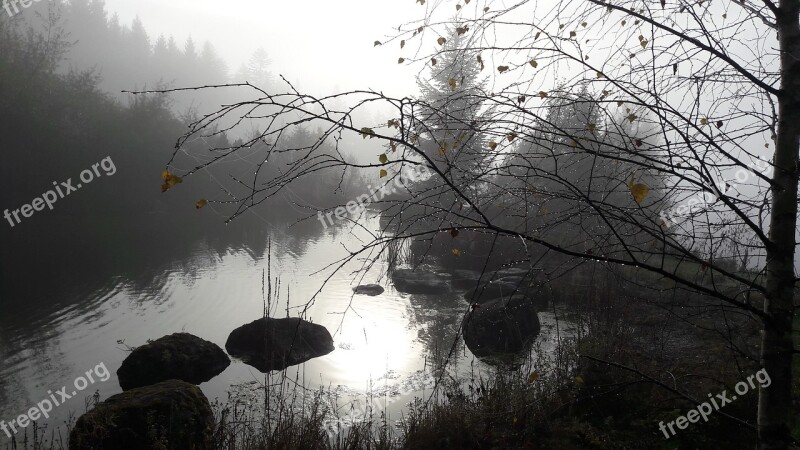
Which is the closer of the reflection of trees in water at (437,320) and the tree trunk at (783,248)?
the tree trunk at (783,248)

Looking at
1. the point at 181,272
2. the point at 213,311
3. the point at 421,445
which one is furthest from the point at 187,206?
the point at 421,445

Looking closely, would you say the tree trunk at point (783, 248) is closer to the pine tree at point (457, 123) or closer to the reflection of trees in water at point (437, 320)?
the pine tree at point (457, 123)

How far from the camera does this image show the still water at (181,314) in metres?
7.87

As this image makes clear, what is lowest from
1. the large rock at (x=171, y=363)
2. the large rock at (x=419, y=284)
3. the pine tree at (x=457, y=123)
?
the large rock at (x=171, y=363)

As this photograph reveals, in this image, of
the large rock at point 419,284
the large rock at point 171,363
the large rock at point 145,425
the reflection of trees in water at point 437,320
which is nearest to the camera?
the large rock at point 145,425

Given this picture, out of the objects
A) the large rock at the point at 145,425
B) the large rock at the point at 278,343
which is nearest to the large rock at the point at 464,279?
the large rock at the point at 278,343

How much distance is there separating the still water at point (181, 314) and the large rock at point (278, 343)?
0.85ft

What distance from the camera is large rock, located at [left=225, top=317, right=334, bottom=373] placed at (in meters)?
8.75

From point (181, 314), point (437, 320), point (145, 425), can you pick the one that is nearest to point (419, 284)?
point (437, 320)

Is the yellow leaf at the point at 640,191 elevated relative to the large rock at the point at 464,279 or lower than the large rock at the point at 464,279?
lower

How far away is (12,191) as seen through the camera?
22.8 m

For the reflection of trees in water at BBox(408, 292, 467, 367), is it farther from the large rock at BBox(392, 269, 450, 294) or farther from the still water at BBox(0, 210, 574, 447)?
the large rock at BBox(392, 269, 450, 294)

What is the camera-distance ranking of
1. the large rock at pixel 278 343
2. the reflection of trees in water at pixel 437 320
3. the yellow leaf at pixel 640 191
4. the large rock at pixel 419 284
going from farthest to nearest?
the large rock at pixel 419 284, the reflection of trees in water at pixel 437 320, the large rock at pixel 278 343, the yellow leaf at pixel 640 191

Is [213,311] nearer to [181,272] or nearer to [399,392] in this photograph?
[181,272]
